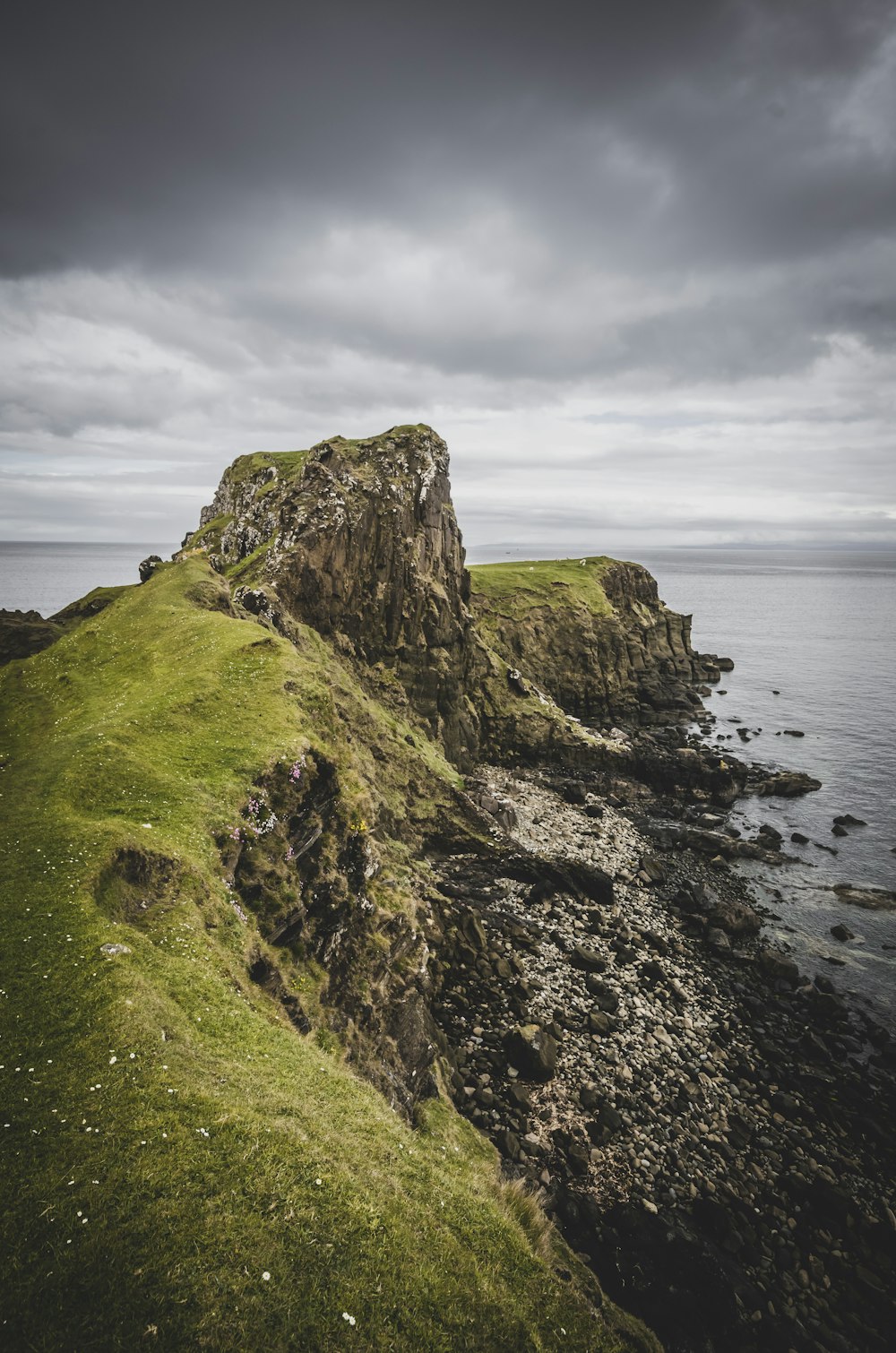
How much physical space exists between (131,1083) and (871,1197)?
3037cm

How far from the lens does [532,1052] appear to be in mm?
28578

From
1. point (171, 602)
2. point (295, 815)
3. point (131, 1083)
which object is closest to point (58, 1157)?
point (131, 1083)

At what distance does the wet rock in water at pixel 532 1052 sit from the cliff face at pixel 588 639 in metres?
61.8

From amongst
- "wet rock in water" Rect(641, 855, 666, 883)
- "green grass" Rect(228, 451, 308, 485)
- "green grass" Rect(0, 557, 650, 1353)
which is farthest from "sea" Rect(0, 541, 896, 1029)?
"green grass" Rect(228, 451, 308, 485)

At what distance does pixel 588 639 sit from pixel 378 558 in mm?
46629

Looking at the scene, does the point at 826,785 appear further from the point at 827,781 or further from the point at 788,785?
the point at 788,785

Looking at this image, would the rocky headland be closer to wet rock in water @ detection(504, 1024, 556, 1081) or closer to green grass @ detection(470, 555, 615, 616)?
wet rock in water @ detection(504, 1024, 556, 1081)

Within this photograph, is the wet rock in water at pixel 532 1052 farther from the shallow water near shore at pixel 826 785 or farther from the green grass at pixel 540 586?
the green grass at pixel 540 586

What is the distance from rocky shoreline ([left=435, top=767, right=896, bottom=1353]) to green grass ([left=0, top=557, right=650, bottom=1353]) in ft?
16.6

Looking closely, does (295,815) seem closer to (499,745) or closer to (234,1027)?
(234,1027)

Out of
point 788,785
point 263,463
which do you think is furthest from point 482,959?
point 263,463

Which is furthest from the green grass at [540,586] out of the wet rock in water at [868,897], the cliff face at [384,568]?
the wet rock in water at [868,897]

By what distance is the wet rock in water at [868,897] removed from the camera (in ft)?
147

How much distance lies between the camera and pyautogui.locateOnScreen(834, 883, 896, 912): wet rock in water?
44.7 meters
